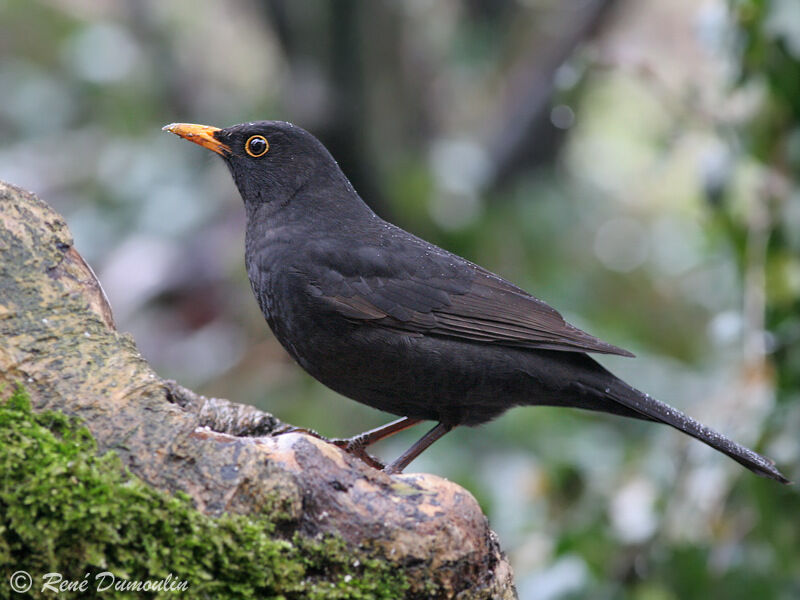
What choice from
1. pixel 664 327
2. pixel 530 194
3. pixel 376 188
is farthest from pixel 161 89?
pixel 664 327

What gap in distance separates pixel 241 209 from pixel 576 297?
9.51 ft

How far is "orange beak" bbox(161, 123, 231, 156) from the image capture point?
4.05m

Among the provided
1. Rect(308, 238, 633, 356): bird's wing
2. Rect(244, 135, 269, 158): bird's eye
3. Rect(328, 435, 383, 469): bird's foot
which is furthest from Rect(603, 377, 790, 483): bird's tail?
Rect(244, 135, 269, 158): bird's eye

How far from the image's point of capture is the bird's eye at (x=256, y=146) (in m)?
4.17

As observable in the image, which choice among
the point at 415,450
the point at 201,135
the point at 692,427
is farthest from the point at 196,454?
the point at 201,135

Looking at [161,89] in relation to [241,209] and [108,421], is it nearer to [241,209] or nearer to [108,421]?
[241,209]

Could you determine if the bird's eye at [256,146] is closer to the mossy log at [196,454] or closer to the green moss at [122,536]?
the mossy log at [196,454]

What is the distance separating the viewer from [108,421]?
251cm

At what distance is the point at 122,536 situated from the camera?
2.34 metres

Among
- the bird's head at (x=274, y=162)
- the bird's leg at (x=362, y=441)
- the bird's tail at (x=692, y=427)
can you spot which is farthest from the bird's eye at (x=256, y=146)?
the bird's tail at (x=692, y=427)

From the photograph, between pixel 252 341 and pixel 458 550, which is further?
pixel 252 341

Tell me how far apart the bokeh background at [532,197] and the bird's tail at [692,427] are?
20.3 inches

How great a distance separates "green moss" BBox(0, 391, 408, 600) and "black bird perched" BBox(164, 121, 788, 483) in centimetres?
96

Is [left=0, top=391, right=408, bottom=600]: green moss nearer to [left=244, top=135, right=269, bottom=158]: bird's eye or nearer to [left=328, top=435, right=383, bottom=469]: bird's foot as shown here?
[left=328, top=435, right=383, bottom=469]: bird's foot
